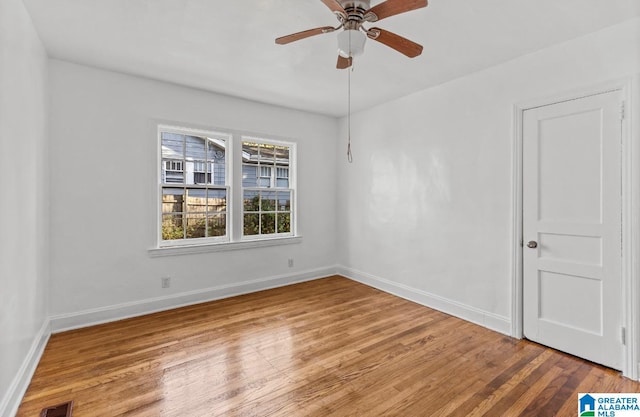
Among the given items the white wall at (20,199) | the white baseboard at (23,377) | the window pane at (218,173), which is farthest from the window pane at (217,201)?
the white baseboard at (23,377)

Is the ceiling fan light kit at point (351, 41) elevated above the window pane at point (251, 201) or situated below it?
above

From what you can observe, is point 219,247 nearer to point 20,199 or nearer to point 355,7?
point 20,199

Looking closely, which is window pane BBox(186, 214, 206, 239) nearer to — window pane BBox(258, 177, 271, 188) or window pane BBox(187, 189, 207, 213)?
window pane BBox(187, 189, 207, 213)

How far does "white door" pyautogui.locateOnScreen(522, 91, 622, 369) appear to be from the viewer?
7.79 ft

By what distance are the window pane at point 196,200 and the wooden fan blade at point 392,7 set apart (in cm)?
297

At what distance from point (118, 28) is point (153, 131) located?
124cm

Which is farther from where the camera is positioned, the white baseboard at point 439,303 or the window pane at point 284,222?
the window pane at point 284,222

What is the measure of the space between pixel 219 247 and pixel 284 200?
4.23 feet

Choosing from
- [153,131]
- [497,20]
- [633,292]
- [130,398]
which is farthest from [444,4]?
[130,398]

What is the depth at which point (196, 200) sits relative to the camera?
393 centimetres

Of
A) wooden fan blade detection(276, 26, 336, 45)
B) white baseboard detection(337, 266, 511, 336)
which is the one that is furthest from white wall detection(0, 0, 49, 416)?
white baseboard detection(337, 266, 511, 336)

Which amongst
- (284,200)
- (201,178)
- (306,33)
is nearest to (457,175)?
(306,33)

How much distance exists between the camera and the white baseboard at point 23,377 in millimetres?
1786

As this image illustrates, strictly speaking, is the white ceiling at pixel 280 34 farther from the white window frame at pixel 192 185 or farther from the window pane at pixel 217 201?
the window pane at pixel 217 201
